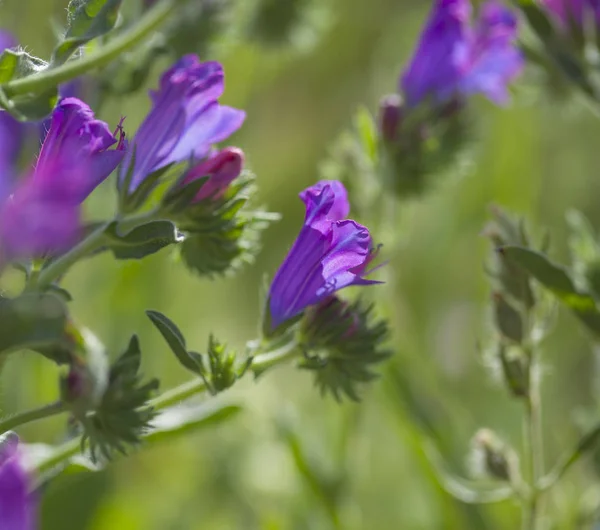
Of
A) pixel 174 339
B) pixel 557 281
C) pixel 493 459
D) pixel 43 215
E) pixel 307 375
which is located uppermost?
pixel 43 215

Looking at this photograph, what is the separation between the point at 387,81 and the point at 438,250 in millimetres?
311

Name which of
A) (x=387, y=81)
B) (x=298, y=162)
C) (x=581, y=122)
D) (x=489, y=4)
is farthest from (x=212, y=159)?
(x=581, y=122)

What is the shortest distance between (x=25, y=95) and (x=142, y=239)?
12cm

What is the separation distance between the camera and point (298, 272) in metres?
0.74

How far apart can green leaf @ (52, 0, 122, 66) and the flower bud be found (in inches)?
20.3

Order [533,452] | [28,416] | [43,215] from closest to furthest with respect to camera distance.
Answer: [43,215], [28,416], [533,452]

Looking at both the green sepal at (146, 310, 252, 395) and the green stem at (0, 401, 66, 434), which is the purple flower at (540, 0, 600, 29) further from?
the green stem at (0, 401, 66, 434)

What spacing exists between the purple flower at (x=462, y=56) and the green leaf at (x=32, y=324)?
0.63 metres

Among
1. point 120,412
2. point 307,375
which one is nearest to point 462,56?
point 120,412

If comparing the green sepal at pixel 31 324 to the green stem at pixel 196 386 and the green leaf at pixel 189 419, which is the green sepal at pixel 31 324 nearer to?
the green stem at pixel 196 386

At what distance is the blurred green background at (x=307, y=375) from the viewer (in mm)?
1207

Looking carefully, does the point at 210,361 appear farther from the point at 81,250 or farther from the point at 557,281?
the point at 557,281

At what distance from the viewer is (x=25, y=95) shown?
69cm

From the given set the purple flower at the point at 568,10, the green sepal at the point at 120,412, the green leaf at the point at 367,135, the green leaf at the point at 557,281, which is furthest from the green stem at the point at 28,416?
the purple flower at the point at 568,10
